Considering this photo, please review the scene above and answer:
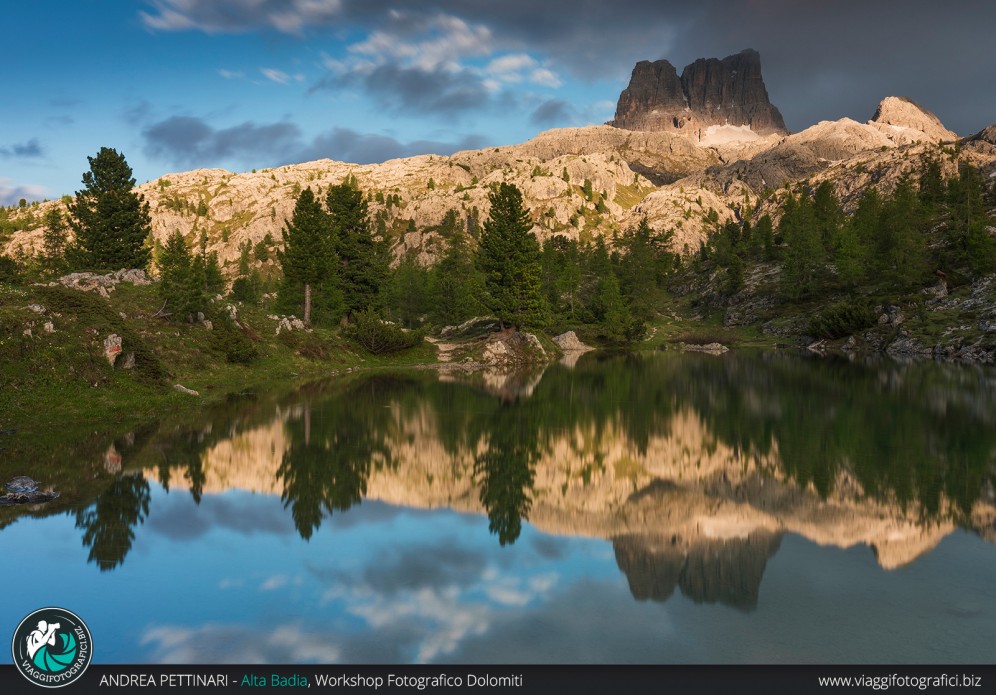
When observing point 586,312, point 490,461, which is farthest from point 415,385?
point 586,312

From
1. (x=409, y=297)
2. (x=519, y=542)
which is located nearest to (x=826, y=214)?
(x=409, y=297)

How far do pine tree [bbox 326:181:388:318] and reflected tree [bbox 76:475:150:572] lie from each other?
5221 centimetres

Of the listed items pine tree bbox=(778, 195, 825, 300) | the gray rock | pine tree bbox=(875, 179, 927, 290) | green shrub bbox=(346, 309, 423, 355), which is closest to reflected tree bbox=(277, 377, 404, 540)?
green shrub bbox=(346, 309, 423, 355)

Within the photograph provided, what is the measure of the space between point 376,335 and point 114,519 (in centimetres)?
5017

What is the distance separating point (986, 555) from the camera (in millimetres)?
12828

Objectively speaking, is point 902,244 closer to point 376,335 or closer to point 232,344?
point 376,335

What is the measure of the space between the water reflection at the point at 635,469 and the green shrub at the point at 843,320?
60.0 metres

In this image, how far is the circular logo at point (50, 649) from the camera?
321 inches

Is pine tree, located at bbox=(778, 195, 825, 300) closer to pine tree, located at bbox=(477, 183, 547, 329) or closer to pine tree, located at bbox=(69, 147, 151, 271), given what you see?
pine tree, located at bbox=(477, 183, 547, 329)

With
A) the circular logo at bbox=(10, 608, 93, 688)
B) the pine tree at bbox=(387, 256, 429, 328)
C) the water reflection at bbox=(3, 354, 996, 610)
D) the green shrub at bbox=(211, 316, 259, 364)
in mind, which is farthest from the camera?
the pine tree at bbox=(387, 256, 429, 328)

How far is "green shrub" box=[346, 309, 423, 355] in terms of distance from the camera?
6500 centimetres

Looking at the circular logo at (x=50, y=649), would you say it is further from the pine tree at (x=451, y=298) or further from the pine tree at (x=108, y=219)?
the pine tree at (x=451, y=298)

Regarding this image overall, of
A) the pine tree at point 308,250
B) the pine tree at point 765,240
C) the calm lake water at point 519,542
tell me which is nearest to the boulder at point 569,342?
the pine tree at point 308,250

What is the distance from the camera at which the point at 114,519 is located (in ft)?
50.4
